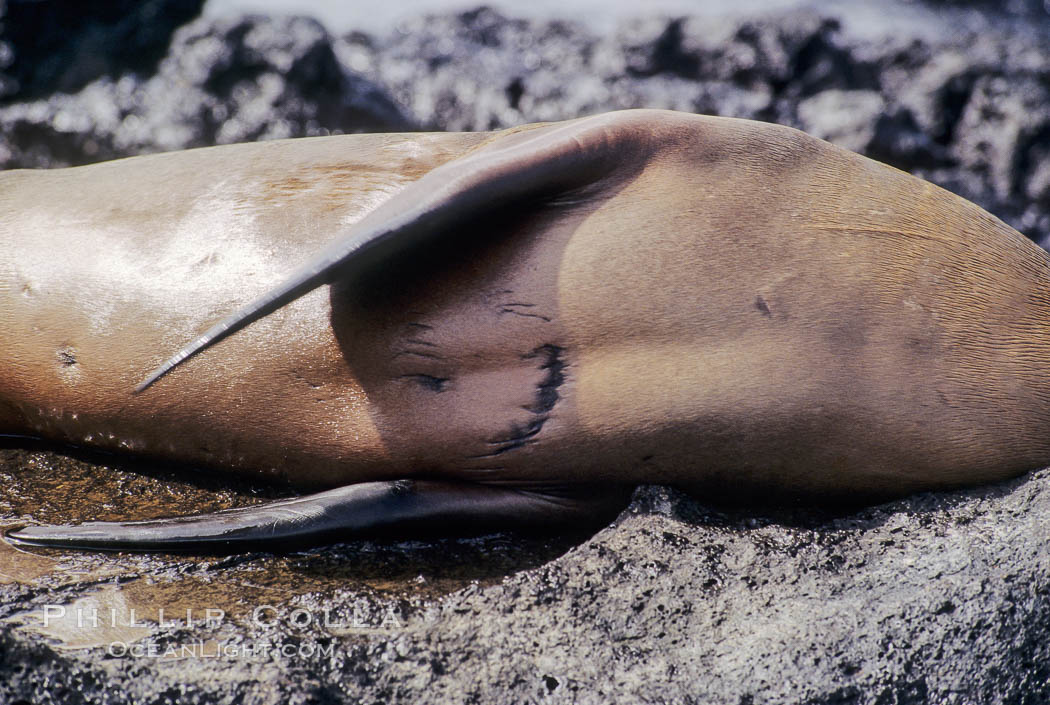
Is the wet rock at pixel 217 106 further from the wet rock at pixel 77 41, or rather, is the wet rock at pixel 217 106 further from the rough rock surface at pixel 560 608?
the rough rock surface at pixel 560 608

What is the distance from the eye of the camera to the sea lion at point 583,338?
2230 millimetres

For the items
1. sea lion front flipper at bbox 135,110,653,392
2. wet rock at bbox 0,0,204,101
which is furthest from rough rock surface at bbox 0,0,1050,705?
wet rock at bbox 0,0,204,101

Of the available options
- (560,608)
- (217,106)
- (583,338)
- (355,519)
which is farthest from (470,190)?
(217,106)

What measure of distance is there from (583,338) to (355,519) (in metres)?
0.71

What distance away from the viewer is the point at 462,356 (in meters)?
2.30

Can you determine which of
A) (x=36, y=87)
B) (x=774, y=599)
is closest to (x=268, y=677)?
(x=774, y=599)

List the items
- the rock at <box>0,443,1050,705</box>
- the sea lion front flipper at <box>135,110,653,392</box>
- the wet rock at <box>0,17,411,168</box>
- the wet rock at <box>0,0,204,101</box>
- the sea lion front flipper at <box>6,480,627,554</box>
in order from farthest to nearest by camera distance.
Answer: the wet rock at <box>0,0,204,101</box> < the wet rock at <box>0,17,411,168</box> < the sea lion front flipper at <box>6,480,627,554</box> < the sea lion front flipper at <box>135,110,653,392</box> < the rock at <box>0,443,1050,705</box>

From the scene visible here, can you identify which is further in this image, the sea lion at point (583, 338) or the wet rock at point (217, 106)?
the wet rock at point (217, 106)

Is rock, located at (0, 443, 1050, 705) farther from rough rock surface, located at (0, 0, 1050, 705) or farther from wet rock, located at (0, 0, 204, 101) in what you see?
wet rock, located at (0, 0, 204, 101)

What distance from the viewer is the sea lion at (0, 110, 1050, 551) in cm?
223

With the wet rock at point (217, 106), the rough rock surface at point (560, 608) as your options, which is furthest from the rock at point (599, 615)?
the wet rock at point (217, 106)

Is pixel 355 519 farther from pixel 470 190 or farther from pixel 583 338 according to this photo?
pixel 470 190

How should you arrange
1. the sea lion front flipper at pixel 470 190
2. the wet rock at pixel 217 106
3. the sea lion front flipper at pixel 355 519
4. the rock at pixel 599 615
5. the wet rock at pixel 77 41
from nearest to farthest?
the rock at pixel 599 615 → the sea lion front flipper at pixel 470 190 → the sea lion front flipper at pixel 355 519 → the wet rock at pixel 217 106 → the wet rock at pixel 77 41

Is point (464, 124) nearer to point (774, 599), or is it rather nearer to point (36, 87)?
point (36, 87)
